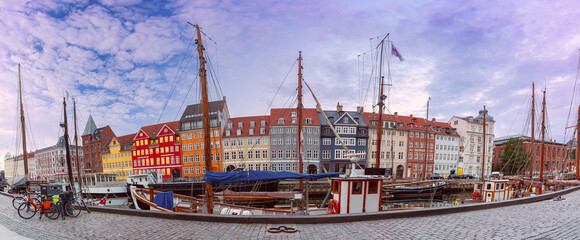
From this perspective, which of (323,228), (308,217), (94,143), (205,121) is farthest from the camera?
(94,143)

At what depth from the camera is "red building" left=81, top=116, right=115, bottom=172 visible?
6809 cm

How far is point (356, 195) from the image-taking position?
480 inches

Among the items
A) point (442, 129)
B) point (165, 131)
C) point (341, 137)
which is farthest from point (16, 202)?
point (442, 129)

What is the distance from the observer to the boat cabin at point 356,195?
1207 centimetres

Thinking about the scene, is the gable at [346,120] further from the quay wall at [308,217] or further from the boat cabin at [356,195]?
the quay wall at [308,217]

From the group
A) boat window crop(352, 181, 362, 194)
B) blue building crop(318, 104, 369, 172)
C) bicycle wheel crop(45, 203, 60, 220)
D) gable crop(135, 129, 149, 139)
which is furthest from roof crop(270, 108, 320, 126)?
bicycle wheel crop(45, 203, 60, 220)

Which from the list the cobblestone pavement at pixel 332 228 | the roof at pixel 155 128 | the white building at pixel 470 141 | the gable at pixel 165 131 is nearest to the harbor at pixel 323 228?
the cobblestone pavement at pixel 332 228

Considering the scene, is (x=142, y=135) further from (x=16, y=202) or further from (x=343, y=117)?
(x=16, y=202)

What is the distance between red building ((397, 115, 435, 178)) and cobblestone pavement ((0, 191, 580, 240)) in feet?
155

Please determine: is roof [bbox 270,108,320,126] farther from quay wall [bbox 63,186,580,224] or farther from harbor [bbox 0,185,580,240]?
harbor [bbox 0,185,580,240]

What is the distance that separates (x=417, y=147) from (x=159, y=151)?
5665 centimetres

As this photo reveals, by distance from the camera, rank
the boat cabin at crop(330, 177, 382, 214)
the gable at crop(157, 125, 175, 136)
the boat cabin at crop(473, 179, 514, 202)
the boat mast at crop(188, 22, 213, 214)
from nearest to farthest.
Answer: the boat cabin at crop(330, 177, 382, 214), the boat mast at crop(188, 22, 213, 214), the boat cabin at crop(473, 179, 514, 202), the gable at crop(157, 125, 175, 136)

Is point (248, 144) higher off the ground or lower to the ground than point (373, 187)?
lower

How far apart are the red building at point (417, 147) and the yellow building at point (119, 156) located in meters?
64.0
